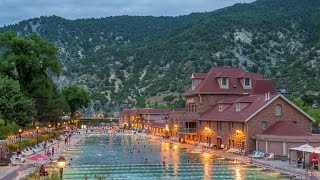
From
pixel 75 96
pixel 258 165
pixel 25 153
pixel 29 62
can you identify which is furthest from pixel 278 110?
pixel 75 96

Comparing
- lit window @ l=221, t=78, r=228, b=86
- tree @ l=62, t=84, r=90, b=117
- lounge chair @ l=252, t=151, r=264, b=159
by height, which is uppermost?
tree @ l=62, t=84, r=90, b=117

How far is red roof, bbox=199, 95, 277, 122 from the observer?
69.0 meters

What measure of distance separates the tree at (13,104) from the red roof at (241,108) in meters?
25.8

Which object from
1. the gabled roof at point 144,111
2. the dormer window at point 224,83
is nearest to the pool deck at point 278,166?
the dormer window at point 224,83

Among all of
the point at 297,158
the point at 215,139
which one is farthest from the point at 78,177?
the point at 215,139

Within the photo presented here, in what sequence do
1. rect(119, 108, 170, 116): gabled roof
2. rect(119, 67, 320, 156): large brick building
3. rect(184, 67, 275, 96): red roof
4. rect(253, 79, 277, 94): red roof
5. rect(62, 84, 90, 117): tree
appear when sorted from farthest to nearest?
rect(62, 84, 90, 117): tree, rect(119, 108, 170, 116): gabled roof, rect(184, 67, 275, 96): red roof, rect(253, 79, 277, 94): red roof, rect(119, 67, 320, 156): large brick building

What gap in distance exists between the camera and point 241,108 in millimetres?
73688

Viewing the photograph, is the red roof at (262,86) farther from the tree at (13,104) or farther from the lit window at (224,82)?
the tree at (13,104)

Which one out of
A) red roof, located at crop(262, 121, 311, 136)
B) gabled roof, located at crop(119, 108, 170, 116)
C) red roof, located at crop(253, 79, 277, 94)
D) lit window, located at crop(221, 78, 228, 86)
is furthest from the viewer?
gabled roof, located at crop(119, 108, 170, 116)

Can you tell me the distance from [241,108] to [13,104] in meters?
29.4

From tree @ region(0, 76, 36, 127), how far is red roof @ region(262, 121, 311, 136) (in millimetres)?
31690

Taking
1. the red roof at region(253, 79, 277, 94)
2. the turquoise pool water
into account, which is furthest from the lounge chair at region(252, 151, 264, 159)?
the red roof at region(253, 79, 277, 94)

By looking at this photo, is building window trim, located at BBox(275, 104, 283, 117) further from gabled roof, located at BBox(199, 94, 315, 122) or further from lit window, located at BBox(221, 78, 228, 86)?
lit window, located at BBox(221, 78, 228, 86)

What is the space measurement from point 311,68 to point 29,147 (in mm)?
116935
